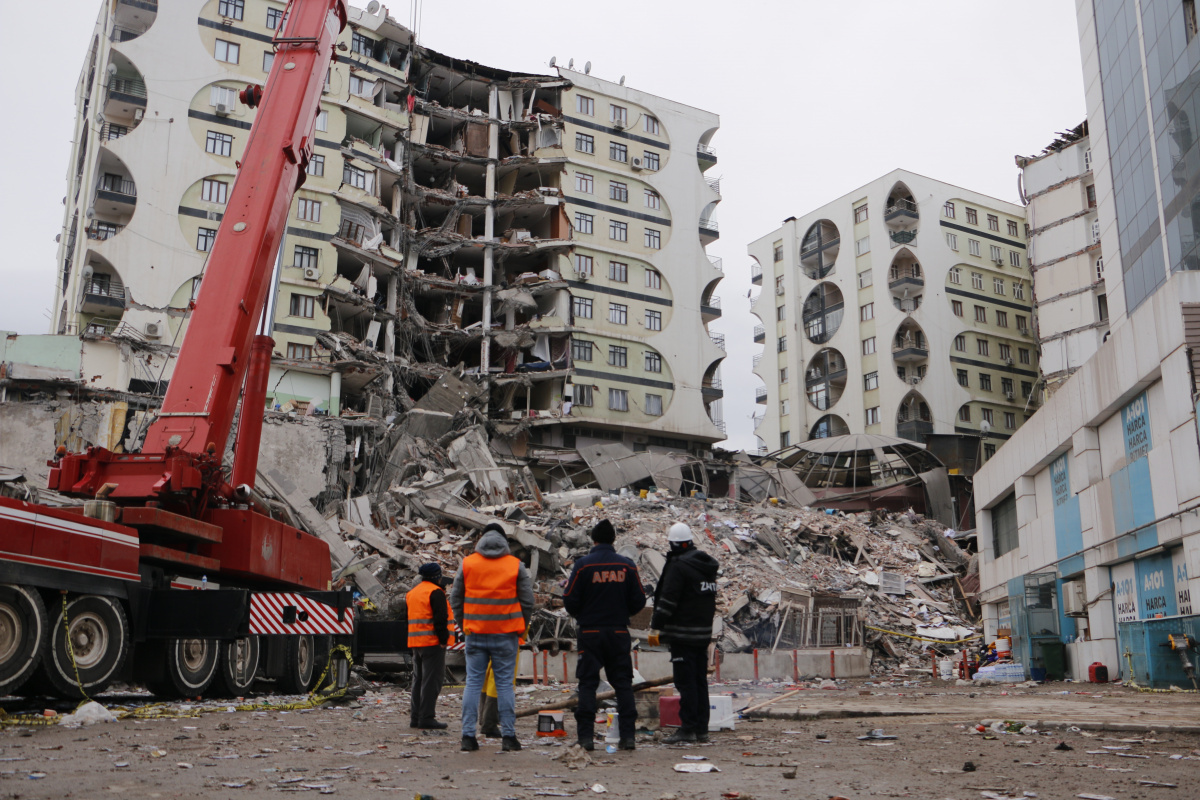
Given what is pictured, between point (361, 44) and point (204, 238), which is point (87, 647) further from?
point (361, 44)

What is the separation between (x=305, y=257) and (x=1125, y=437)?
112 ft

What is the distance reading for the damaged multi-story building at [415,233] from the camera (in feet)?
134

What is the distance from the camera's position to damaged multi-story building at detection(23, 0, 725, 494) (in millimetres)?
40875

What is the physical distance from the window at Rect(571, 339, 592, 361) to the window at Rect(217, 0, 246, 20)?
22.1 metres

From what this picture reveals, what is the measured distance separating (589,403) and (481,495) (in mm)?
19176

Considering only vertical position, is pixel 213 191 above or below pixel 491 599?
above

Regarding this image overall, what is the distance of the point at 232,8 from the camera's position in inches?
1750

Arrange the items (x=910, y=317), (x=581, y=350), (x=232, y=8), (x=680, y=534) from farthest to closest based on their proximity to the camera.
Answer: (x=910, y=317), (x=581, y=350), (x=232, y=8), (x=680, y=534)

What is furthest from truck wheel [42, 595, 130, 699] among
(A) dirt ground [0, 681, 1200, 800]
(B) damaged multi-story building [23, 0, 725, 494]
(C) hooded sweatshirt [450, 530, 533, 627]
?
(B) damaged multi-story building [23, 0, 725, 494]

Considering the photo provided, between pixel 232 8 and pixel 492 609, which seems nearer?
pixel 492 609

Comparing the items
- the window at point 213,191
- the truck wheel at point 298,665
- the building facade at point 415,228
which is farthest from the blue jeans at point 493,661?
the window at point 213,191

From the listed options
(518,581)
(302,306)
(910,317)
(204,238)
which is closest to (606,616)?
(518,581)

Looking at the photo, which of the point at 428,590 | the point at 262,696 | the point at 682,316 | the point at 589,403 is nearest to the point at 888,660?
the point at 262,696

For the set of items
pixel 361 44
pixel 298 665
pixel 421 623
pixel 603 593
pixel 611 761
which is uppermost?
pixel 361 44
